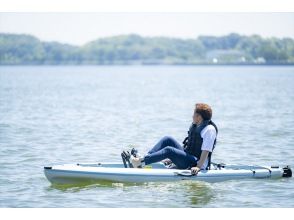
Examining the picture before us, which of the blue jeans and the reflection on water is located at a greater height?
the blue jeans

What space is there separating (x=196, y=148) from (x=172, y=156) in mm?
427

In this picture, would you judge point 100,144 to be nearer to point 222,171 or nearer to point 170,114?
point 222,171

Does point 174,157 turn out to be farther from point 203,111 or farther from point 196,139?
Answer: point 203,111

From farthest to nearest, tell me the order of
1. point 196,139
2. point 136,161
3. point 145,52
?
point 145,52 < point 136,161 < point 196,139

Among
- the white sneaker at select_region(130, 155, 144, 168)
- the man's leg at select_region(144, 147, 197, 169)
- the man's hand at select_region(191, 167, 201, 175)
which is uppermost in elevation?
the man's leg at select_region(144, 147, 197, 169)

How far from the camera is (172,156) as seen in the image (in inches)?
490

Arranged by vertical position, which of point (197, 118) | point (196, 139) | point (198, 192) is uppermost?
point (197, 118)

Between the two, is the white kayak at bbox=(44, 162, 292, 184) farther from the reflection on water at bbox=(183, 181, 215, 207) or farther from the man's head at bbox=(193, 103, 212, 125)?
the man's head at bbox=(193, 103, 212, 125)

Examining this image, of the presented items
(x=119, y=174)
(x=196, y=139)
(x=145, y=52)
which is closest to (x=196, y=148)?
(x=196, y=139)

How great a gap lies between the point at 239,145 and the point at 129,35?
123845 millimetres

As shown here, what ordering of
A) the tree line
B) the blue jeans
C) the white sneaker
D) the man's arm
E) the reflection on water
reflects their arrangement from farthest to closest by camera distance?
1. the tree line
2. the white sneaker
3. the blue jeans
4. the man's arm
5. the reflection on water

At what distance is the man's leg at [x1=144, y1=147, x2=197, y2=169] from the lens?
40.6ft

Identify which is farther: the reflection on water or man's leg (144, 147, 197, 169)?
man's leg (144, 147, 197, 169)

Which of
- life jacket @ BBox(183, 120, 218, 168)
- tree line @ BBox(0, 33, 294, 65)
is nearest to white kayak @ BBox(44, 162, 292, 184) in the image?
life jacket @ BBox(183, 120, 218, 168)
